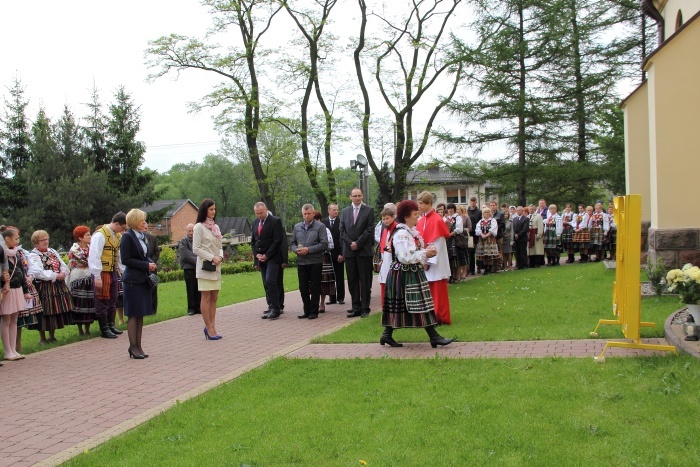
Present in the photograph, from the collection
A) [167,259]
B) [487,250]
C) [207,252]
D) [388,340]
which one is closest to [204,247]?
[207,252]

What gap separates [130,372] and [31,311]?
9.68 feet

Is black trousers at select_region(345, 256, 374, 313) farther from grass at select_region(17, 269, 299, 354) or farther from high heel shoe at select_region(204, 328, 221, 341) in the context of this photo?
grass at select_region(17, 269, 299, 354)

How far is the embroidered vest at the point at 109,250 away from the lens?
1091cm

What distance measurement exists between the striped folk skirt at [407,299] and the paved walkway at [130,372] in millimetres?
372

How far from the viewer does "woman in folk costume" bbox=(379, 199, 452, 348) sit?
836 centimetres

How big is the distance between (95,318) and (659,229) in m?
9.70

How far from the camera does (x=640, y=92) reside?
Result: 52.3ft

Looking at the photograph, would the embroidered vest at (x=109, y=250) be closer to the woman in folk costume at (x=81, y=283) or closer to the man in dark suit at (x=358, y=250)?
the woman in folk costume at (x=81, y=283)

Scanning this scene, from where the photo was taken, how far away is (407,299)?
8414 millimetres

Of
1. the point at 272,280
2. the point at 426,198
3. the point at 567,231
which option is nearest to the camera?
the point at 426,198

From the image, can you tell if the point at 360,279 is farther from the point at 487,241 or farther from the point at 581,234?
the point at 581,234

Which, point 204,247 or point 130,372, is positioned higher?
point 204,247

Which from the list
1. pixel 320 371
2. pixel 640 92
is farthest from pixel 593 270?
pixel 320 371

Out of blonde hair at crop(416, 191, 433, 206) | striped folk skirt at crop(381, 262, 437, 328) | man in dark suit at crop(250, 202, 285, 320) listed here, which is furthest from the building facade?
man in dark suit at crop(250, 202, 285, 320)
